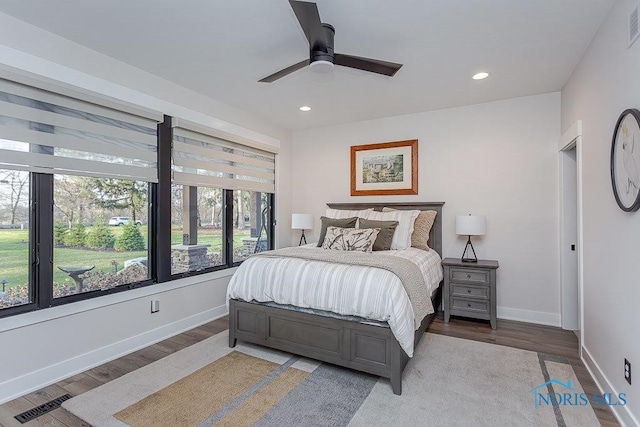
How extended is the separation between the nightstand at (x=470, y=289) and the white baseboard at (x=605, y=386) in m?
0.91

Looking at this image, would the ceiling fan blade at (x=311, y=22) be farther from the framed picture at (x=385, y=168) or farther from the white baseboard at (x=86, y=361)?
the white baseboard at (x=86, y=361)

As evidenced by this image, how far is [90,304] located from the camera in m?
2.71

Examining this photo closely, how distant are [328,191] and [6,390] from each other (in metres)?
3.99

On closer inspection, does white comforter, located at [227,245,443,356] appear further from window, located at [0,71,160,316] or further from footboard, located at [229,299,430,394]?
window, located at [0,71,160,316]

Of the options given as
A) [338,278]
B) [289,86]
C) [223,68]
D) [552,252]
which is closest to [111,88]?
[223,68]

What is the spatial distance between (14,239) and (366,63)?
283cm

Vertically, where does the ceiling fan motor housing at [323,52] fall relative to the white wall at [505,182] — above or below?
above

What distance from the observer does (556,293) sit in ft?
12.1

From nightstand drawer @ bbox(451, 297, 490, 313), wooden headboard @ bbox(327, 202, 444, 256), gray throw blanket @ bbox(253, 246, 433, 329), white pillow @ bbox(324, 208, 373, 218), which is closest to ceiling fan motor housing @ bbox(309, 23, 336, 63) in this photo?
gray throw blanket @ bbox(253, 246, 433, 329)

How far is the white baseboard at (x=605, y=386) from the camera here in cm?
187

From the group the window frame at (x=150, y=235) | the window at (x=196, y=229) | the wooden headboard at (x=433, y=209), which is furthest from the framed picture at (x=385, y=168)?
the window at (x=196, y=229)

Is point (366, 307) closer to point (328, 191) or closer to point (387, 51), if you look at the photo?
point (387, 51)

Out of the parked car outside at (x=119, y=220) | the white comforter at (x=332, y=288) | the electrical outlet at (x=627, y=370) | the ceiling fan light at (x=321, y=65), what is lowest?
the electrical outlet at (x=627, y=370)

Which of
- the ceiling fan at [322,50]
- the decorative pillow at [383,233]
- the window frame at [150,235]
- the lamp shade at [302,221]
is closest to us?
the ceiling fan at [322,50]
